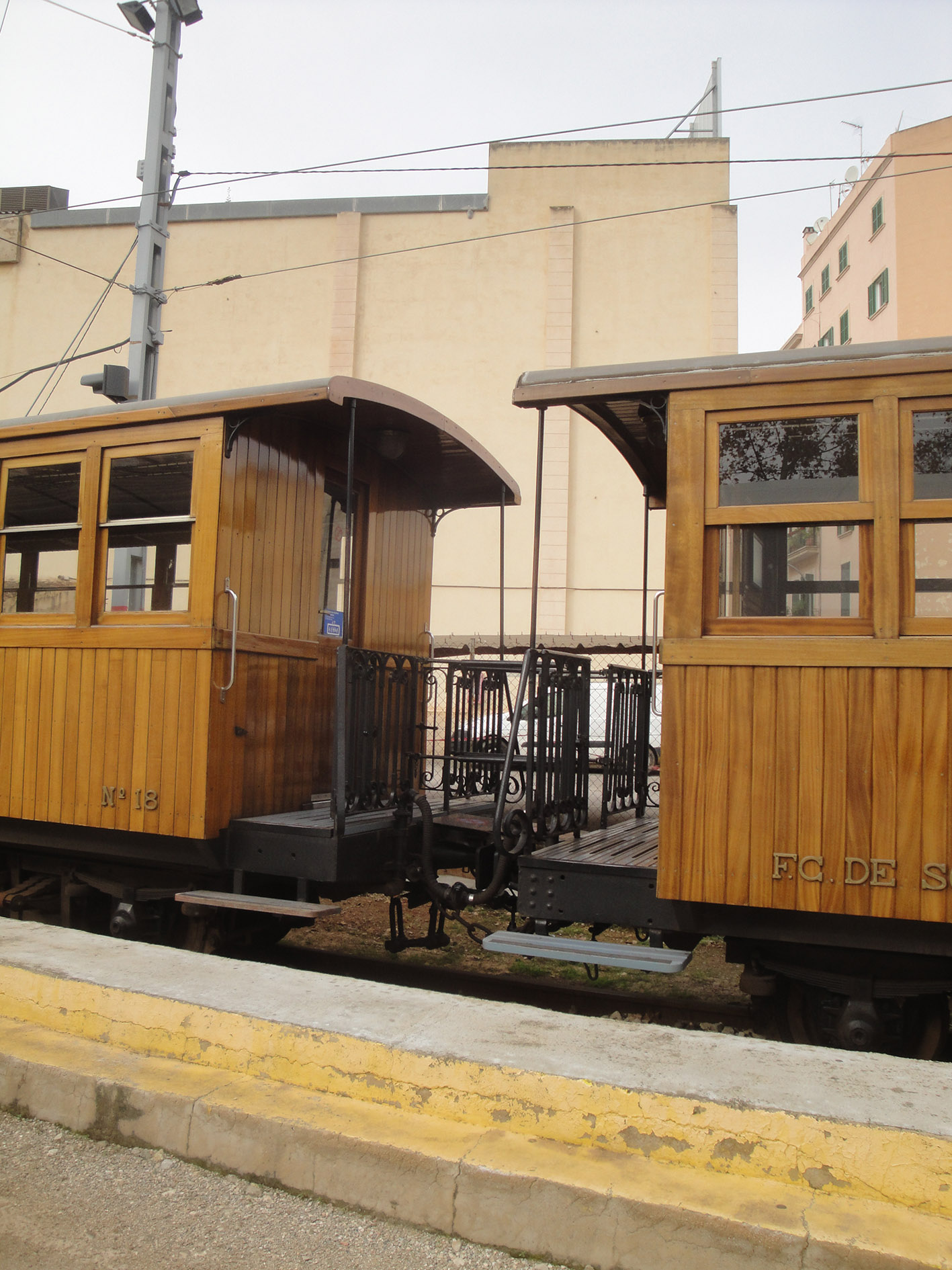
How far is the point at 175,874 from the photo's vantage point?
5699mm

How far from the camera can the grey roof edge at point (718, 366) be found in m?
3.92

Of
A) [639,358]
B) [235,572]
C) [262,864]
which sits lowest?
[262,864]

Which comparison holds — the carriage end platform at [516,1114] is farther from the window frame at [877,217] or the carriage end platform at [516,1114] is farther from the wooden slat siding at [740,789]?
the window frame at [877,217]

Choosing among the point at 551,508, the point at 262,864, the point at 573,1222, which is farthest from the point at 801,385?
the point at 551,508

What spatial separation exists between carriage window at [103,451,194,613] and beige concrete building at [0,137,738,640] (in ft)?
50.9

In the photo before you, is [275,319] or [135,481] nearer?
[135,481]

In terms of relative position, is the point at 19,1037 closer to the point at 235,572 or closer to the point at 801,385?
the point at 235,572

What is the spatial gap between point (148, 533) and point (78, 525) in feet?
1.69

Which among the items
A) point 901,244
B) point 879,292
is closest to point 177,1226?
point 901,244

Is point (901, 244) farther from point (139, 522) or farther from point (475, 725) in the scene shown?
point (139, 522)

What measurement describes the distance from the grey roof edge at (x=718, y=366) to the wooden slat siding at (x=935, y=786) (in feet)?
4.11

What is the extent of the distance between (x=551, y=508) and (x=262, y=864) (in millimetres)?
16995

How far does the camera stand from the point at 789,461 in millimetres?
4078

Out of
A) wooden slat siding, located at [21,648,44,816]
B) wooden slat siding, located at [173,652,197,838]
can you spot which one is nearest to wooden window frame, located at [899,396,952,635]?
wooden slat siding, located at [173,652,197,838]
